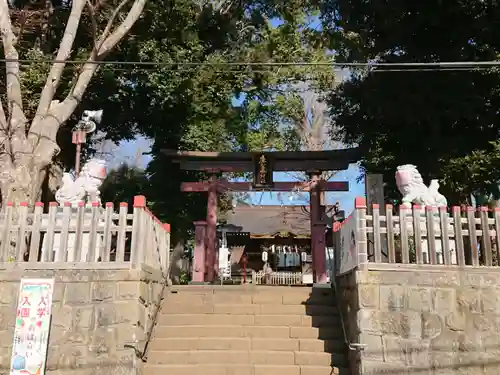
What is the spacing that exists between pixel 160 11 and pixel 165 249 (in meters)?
7.40

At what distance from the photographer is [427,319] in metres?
6.32

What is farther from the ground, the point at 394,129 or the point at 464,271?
the point at 394,129

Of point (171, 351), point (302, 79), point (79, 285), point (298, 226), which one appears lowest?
point (171, 351)

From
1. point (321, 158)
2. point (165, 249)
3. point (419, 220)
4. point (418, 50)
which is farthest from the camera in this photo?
point (321, 158)

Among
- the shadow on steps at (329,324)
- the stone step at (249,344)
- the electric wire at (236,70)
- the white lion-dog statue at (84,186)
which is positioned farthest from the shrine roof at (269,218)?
the stone step at (249,344)

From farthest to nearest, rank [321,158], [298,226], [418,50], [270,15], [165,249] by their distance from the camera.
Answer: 1. [298,226]
2. [270,15]
3. [321,158]
4. [418,50]
5. [165,249]

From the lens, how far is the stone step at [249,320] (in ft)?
25.3

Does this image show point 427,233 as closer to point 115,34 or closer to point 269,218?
point 115,34

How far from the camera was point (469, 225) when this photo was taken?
6777mm

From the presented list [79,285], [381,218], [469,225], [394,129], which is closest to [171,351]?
[79,285]

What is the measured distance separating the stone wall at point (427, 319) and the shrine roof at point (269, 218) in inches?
595

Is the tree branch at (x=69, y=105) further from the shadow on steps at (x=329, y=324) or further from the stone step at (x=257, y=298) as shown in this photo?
the shadow on steps at (x=329, y=324)

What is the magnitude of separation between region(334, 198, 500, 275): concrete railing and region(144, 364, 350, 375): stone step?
4.95 feet

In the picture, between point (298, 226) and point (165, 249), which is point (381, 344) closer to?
point (165, 249)
